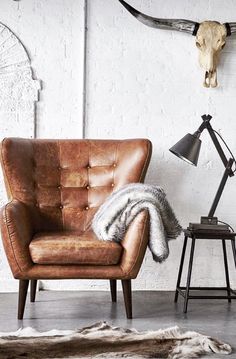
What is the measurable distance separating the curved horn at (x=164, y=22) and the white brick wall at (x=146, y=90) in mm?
67

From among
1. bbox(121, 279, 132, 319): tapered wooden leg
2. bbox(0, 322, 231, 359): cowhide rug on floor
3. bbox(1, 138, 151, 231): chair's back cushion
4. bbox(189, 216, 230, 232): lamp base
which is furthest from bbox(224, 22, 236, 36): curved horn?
bbox(0, 322, 231, 359): cowhide rug on floor

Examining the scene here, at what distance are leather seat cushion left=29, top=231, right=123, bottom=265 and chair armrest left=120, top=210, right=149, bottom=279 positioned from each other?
0.05 m

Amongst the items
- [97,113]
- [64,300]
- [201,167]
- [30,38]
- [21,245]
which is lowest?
[64,300]

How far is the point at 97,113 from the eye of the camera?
405 centimetres

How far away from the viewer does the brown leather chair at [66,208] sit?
9.96ft

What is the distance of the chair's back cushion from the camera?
138 inches

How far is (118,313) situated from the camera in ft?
10.8

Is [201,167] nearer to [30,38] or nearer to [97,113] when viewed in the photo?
[97,113]

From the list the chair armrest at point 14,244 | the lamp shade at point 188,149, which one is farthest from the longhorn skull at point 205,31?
the chair armrest at point 14,244

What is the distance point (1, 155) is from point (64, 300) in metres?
1.00

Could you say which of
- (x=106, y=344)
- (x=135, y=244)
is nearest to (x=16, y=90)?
(x=135, y=244)

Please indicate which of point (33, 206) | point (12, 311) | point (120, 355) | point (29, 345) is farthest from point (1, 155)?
point (120, 355)

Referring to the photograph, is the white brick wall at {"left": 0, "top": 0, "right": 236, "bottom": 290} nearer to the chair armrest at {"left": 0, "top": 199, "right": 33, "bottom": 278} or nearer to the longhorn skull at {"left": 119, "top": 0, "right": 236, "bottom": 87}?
the longhorn skull at {"left": 119, "top": 0, "right": 236, "bottom": 87}

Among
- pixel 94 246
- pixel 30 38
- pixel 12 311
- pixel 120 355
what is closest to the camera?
pixel 120 355
